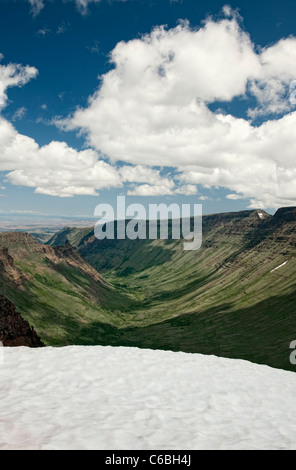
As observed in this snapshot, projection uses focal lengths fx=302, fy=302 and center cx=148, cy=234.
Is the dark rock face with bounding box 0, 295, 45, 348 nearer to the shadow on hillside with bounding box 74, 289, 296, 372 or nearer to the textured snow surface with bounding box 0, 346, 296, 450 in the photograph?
the textured snow surface with bounding box 0, 346, 296, 450

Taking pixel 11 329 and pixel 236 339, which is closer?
pixel 11 329

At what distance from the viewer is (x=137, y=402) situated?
13.0 metres

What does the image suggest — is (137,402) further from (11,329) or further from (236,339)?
(236,339)

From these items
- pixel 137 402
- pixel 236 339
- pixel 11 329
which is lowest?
pixel 236 339

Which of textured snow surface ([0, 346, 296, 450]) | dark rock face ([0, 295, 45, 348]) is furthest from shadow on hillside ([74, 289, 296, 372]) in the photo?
textured snow surface ([0, 346, 296, 450])

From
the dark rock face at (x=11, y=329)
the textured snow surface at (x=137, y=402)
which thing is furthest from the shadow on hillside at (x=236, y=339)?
the textured snow surface at (x=137, y=402)

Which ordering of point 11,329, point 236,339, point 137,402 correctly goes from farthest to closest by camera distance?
point 236,339 → point 11,329 → point 137,402

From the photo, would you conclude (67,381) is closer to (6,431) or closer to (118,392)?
(118,392)

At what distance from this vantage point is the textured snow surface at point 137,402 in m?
9.90

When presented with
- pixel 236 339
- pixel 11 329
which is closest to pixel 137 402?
pixel 11 329

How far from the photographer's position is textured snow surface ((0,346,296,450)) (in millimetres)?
9898

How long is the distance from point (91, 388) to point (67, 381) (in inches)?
54.2

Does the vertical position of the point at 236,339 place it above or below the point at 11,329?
below
